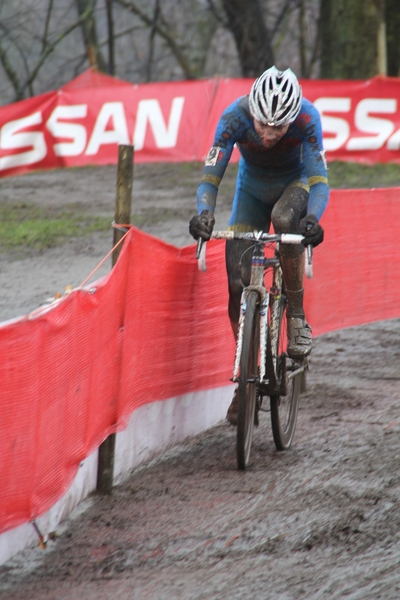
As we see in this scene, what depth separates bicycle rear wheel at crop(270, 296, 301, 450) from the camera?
5.75 metres

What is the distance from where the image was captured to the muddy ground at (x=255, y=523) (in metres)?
3.93

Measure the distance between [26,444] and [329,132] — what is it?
13.9 metres

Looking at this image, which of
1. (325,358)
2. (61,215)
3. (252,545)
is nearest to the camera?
(252,545)

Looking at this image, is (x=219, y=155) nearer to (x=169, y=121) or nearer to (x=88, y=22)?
(x=169, y=121)

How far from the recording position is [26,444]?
152 inches

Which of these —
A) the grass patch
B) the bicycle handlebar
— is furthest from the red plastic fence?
the grass patch

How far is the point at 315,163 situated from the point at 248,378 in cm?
140

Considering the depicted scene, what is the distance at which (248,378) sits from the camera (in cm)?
534

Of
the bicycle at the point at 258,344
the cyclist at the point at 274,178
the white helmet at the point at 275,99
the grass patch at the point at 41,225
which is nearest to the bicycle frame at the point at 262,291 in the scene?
the bicycle at the point at 258,344

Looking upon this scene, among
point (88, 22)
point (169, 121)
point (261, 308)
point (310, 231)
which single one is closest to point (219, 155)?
point (310, 231)

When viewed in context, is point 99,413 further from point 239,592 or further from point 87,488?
point 239,592

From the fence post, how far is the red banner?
11621mm

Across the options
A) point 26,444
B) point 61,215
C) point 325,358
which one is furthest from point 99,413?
point 61,215

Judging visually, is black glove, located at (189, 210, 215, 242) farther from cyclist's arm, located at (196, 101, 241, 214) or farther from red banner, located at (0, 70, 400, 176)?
red banner, located at (0, 70, 400, 176)
